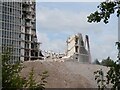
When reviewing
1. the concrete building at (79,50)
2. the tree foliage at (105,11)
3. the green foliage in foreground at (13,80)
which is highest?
the concrete building at (79,50)

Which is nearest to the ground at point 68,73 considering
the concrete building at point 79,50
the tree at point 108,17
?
the concrete building at point 79,50

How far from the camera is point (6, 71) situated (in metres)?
3.10

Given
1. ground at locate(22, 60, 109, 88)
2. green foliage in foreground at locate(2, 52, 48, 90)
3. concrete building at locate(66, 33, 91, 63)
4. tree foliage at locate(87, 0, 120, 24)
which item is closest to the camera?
tree foliage at locate(87, 0, 120, 24)

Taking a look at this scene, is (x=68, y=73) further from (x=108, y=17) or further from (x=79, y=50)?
(x=108, y=17)

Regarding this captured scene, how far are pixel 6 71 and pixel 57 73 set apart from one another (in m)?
4.79

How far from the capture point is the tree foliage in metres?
1.61

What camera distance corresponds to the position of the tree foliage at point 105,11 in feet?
5.27

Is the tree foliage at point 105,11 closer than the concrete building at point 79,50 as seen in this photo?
Yes

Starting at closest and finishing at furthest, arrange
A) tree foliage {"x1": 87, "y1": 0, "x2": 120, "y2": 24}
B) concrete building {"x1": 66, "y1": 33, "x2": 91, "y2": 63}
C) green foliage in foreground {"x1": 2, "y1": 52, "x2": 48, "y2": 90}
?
tree foliage {"x1": 87, "y1": 0, "x2": 120, "y2": 24} < green foliage in foreground {"x1": 2, "y1": 52, "x2": 48, "y2": 90} < concrete building {"x1": 66, "y1": 33, "x2": 91, "y2": 63}

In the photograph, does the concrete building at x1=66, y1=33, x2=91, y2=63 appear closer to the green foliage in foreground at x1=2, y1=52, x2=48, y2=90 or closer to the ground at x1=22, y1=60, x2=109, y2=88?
the ground at x1=22, y1=60, x2=109, y2=88

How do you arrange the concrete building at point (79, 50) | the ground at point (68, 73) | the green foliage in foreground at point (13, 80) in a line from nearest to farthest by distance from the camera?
1. the green foliage in foreground at point (13, 80)
2. the ground at point (68, 73)
3. the concrete building at point (79, 50)

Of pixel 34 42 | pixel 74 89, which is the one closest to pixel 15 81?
pixel 74 89

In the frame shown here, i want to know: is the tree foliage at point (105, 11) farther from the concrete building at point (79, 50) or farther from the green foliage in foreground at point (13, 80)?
the concrete building at point (79, 50)

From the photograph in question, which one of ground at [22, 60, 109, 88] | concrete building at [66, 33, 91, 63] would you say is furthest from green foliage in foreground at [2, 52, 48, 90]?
concrete building at [66, 33, 91, 63]
